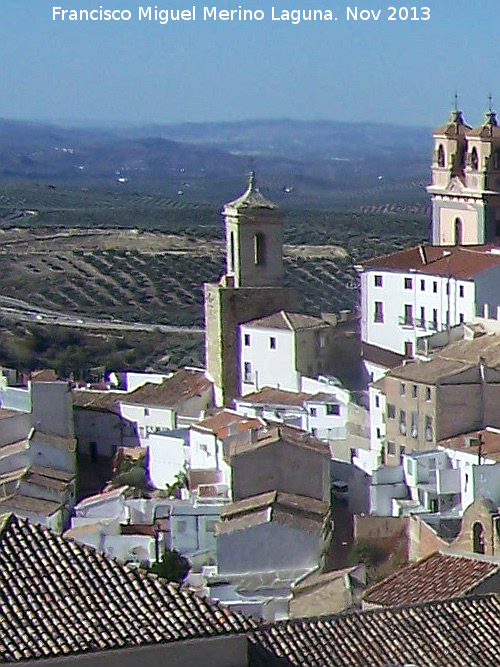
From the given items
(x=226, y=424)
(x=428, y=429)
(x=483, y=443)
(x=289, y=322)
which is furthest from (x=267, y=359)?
(x=483, y=443)

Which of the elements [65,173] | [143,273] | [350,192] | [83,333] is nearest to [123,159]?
[65,173]

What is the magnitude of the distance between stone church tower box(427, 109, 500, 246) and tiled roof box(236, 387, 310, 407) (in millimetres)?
7747

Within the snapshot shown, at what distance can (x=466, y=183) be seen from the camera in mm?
38250

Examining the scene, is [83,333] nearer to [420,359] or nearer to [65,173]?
[420,359]

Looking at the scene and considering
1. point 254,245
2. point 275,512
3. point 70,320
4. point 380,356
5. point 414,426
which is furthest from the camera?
point 70,320

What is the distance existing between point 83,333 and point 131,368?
7544mm

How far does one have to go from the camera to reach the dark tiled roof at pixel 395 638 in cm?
1039

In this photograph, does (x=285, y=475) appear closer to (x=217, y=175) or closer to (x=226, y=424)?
(x=226, y=424)

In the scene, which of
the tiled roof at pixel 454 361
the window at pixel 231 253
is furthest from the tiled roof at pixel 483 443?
the window at pixel 231 253

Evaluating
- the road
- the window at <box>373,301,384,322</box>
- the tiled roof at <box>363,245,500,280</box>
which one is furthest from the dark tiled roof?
the road

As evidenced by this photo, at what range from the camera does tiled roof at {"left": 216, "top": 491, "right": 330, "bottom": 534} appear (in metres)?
24.2

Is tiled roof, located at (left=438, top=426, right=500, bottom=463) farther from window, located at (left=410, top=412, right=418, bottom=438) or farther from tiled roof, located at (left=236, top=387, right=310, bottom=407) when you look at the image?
tiled roof, located at (left=236, top=387, right=310, bottom=407)

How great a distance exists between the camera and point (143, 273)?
70.4 metres

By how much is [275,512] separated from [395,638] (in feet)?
45.0
